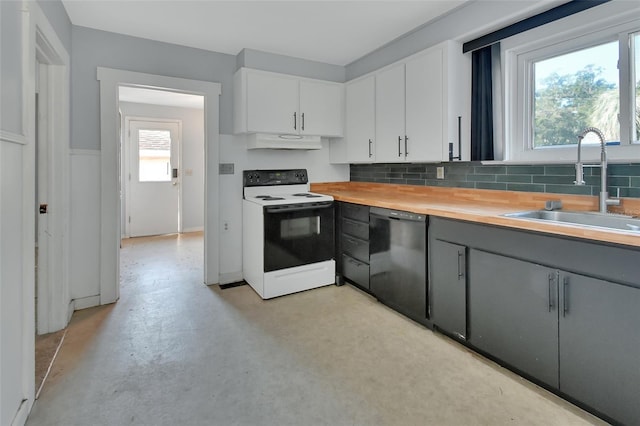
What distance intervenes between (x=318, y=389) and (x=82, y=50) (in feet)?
10.6

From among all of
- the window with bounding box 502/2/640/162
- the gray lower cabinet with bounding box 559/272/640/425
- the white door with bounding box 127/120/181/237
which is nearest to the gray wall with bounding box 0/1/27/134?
the gray lower cabinet with bounding box 559/272/640/425

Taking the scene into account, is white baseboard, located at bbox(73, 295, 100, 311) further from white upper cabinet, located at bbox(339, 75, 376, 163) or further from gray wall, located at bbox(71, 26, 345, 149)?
white upper cabinet, located at bbox(339, 75, 376, 163)

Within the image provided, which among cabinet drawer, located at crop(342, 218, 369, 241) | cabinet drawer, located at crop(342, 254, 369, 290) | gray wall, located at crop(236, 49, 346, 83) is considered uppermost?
gray wall, located at crop(236, 49, 346, 83)

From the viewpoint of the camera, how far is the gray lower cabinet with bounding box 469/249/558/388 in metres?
1.75

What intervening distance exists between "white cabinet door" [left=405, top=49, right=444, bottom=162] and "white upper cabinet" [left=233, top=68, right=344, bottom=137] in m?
1.02

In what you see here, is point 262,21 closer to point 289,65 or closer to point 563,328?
point 289,65

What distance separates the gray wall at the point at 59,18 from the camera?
6.96 ft

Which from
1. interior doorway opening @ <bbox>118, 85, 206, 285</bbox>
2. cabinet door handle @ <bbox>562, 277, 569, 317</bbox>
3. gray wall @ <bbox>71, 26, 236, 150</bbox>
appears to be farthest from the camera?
interior doorway opening @ <bbox>118, 85, 206, 285</bbox>

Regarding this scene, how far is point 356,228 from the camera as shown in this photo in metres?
3.24

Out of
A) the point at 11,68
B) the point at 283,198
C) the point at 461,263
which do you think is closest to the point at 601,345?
the point at 461,263

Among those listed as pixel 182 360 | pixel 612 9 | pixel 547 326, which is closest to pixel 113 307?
pixel 182 360

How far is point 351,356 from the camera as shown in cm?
219

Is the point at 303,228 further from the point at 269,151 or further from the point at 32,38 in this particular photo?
the point at 32,38

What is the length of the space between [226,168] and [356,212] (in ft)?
4.65
